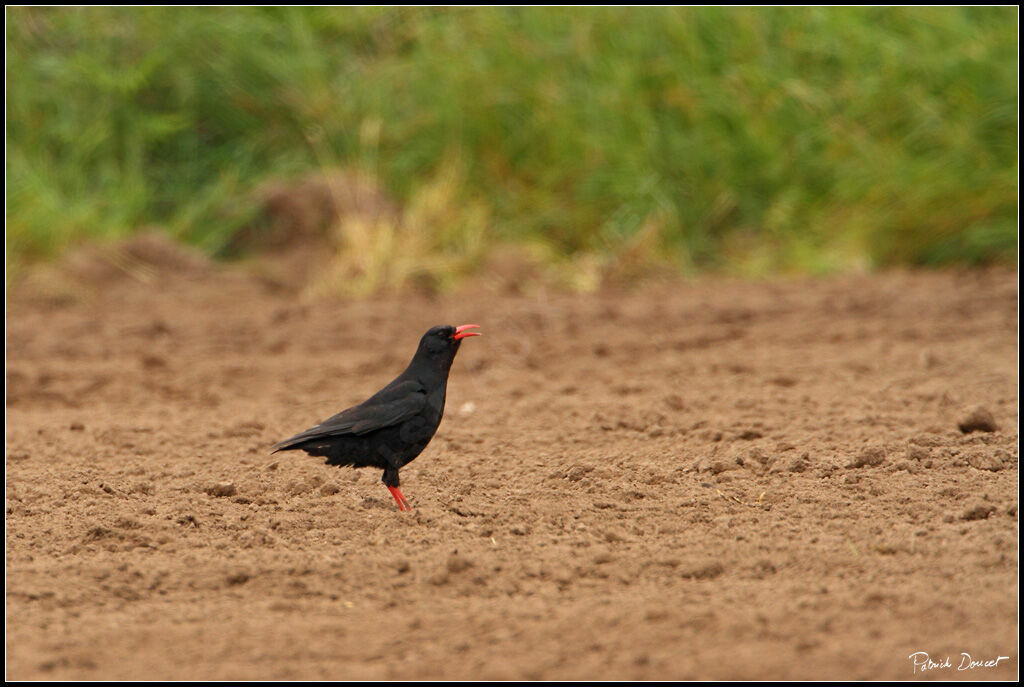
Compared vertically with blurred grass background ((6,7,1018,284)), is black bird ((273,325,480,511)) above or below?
below

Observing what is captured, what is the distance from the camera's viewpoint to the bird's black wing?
4.33 meters

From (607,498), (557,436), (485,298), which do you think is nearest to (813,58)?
(485,298)

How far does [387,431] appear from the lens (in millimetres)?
4410

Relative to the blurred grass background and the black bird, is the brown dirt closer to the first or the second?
the black bird

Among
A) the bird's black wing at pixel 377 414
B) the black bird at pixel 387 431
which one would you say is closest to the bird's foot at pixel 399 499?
the black bird at pixel 387 431

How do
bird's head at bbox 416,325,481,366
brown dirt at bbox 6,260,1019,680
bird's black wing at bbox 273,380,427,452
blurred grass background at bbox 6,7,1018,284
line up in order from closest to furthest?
brown dirt at bbox 6,260,1019,680, bird's black wing at bbox 273,380,427,452, bird's head at bbox 416,325,481,366, blurred grass background at bbox 6,7,1018,284

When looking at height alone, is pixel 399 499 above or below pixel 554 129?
below

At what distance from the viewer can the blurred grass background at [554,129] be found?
9258mm

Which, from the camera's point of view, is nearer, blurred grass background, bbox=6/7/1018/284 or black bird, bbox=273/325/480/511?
black bird, bbox=273/325/480/511

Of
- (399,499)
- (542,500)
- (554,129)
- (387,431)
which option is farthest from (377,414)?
(554,129)

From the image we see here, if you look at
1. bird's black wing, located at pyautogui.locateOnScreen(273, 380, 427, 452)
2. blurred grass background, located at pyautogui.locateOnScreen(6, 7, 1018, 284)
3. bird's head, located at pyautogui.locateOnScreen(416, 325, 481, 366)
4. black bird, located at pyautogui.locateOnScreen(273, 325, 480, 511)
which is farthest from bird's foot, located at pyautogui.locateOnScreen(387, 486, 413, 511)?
blurred grass background, located at pyautogui.locateOnScreen(6, 7, 1018, 284)

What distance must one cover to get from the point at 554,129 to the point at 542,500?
597 centimetres

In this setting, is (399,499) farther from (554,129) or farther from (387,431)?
(554,129)

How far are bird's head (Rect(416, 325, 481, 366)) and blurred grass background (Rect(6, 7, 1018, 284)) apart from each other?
15.4 feet
